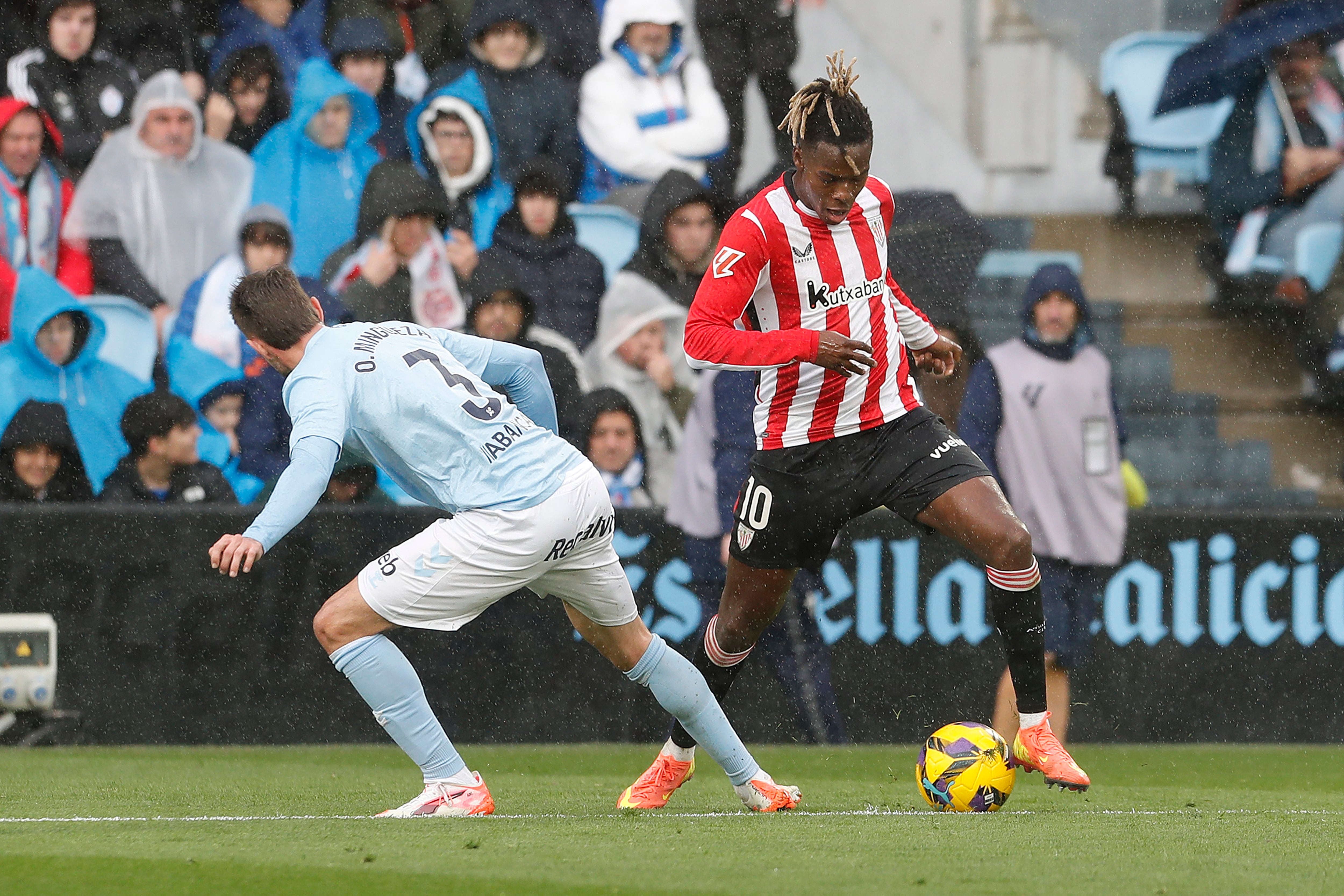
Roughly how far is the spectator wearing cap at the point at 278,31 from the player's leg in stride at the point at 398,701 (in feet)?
19.7

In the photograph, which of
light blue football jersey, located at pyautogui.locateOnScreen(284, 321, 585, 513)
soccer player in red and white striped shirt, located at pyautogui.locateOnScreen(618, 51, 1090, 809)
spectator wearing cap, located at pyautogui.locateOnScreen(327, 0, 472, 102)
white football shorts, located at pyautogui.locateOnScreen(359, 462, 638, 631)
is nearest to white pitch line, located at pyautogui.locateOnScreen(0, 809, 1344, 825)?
soccer player in red and white striped shirt, located at pyautogui.locateOnScreen(618, 51, 1090, 809)

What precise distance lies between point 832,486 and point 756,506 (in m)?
0.25

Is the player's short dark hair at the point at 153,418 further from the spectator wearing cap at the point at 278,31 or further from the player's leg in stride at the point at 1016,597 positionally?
the player's leg in stride at the point at 1016,597

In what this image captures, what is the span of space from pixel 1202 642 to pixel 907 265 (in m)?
2.59

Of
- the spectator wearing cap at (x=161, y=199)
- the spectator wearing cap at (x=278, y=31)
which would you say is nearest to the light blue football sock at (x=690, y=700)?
the spectator wearing cap at (x=161, y=199)

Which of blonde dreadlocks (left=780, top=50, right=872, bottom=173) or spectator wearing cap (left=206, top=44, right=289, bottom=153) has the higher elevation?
spectator wearing cap (left=206, top=44, right=289, bottom=153)

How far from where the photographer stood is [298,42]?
35.5 ft

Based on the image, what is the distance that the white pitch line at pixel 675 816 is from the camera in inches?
220

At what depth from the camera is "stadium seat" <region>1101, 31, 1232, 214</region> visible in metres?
12.5

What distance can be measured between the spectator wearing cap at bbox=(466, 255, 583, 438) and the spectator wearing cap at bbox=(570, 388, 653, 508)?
0.07 metres

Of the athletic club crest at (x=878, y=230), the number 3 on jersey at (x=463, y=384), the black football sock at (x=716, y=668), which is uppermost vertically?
the athletic club crest at (x=878, y=230)

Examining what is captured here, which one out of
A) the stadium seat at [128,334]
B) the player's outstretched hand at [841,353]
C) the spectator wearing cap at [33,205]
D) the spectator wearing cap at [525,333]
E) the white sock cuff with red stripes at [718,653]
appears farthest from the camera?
the spectator wearing cap at [33,205]

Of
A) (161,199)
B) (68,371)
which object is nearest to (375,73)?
(161,199)

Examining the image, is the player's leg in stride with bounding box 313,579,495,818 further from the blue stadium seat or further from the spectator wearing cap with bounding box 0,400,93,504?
the blue stadium seat
